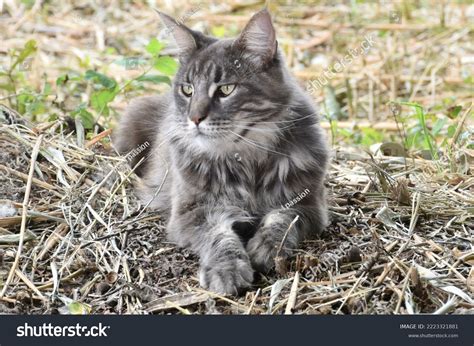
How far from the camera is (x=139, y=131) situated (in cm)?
447

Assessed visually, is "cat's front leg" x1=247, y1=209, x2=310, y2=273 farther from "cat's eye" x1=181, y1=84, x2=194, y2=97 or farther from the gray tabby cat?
"cat's eye" x1=181, y1=84, x2=194, y2=97

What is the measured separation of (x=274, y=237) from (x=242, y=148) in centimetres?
45

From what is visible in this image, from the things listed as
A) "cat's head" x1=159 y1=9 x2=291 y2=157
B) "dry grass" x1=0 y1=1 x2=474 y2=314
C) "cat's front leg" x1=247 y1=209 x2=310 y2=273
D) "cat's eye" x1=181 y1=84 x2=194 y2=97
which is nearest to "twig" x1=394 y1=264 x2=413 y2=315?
"dry grass" x1=0 y1=1 x2=474 y2=314

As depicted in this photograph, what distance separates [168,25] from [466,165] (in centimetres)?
176

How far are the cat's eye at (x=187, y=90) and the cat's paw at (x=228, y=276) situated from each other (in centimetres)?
81

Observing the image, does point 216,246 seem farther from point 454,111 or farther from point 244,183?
point 454,111

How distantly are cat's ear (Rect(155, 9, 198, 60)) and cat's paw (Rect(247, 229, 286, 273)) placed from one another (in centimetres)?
93

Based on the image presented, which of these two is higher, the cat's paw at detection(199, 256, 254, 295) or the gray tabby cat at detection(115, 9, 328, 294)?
the gray tabby cat at detection(115, 9, 328, 294)

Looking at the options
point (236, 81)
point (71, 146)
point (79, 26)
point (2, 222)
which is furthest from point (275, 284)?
point (79, 26)

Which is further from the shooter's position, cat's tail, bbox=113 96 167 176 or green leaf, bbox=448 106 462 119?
cat's tail, bbox=113 96 167 176

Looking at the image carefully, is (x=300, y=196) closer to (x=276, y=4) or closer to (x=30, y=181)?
(x=30, y=181)

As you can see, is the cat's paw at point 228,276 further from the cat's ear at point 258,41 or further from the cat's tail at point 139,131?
the cat's tail at point 139,131

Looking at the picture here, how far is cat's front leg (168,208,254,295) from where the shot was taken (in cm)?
297

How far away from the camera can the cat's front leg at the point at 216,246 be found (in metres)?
2.97
